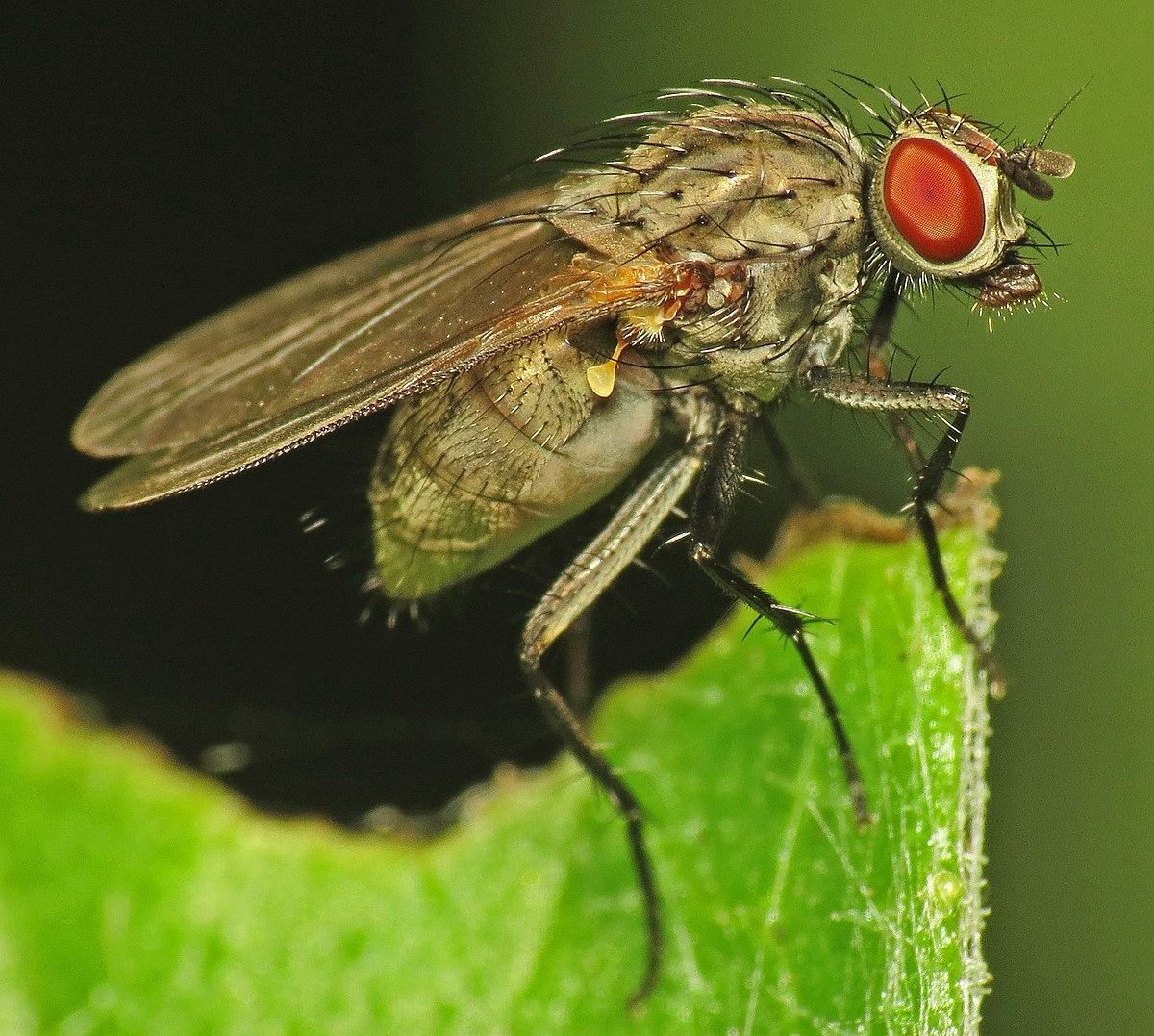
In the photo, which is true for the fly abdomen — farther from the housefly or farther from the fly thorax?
the fly thorax

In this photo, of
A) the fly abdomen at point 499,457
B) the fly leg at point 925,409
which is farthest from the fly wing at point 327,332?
the fly leg at point 925,409

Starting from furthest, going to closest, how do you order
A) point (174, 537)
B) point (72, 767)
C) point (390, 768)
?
point (174, 537) → point (390, 768) → point (72, 767)

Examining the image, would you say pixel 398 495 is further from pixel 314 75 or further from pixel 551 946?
pixel 314 75

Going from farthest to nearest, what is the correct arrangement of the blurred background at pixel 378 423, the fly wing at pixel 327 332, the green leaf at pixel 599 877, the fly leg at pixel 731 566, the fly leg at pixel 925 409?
the blurred background at pixel 378 423, the fly wing at pixel 327 332, the fly leg at pixel 925 409, the fly leg at pixel 731 566, the green leaf at pixel 599 877

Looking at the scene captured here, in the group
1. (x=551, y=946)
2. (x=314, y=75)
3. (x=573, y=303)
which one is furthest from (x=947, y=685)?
(x=314, y=75)

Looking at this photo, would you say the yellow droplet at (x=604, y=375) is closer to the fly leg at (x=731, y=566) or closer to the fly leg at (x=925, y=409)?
the fly leg at (x=731, y=566)

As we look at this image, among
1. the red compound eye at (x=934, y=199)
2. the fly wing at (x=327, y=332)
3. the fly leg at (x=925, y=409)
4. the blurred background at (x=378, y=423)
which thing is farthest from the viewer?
the blurred background at (x=378, y=423)

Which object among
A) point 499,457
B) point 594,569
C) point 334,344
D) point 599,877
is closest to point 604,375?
point 499,457

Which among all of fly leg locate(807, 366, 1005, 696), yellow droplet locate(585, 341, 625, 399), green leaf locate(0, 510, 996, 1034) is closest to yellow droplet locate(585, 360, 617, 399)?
yellow droplet locate(585, 341, 625, 399)
